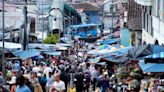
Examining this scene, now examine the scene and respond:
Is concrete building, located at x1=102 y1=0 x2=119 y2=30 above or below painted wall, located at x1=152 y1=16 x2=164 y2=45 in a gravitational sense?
below

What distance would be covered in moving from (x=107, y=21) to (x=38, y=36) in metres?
43.3

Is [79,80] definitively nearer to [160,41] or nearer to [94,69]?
[94,69]

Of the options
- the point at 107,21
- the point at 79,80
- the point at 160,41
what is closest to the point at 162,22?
the point at 160,41

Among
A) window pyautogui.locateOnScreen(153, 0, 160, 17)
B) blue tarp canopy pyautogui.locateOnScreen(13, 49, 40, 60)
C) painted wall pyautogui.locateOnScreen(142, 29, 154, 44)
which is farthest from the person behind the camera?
painted wall pyautogui.locateOnScreen(142, 29, 154, 44)

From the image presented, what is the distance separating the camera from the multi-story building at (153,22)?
110ft

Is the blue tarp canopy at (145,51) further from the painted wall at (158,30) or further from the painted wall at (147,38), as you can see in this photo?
the painted wall at (147,38)

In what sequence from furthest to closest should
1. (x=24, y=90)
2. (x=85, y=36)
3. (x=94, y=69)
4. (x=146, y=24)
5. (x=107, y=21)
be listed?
1. (x=107, y=21)
2. (x=85, y=36)
3. (x=146, y=24)
4. (x=94, y=69)
5. (x=24, y=90)

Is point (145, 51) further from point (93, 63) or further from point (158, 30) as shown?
point (158, 30)

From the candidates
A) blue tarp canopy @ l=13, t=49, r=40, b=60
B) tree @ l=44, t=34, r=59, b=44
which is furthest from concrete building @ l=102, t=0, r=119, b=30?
blue tarp canopy @ l=13, t=49, r=40, b=60

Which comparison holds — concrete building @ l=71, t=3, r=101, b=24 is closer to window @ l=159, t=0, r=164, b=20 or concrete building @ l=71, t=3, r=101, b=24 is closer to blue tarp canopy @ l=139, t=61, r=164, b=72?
window @ l=159, t=0, r=164, b=20

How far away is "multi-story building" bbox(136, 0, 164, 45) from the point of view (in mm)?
33406

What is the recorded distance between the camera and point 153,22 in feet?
125

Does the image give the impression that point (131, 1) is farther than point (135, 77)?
Yes

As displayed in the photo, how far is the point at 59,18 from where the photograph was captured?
77.8 m
